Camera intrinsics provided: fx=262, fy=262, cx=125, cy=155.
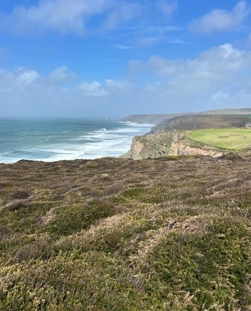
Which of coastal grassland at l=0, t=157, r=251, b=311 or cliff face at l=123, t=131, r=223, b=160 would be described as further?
cliff face at l=123, t=131, r=223, b=160

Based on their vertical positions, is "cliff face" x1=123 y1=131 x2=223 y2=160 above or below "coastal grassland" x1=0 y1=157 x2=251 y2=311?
below

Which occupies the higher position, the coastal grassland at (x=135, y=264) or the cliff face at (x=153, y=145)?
the coastal grassland at (x=135, y=264)

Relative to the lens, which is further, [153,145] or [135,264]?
[153,145]

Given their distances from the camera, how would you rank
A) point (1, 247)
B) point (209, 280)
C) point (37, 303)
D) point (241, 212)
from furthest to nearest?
point (241, 212) → point (1, 247) → point (209, 280) → point (37, 303)

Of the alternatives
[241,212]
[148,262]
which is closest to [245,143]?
[241,212]

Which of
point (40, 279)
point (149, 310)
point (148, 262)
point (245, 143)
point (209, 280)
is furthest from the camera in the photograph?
point (245, 143)

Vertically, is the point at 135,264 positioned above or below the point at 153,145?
above

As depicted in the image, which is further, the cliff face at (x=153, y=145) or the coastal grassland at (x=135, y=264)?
the cliff face at (x=153, y=145)

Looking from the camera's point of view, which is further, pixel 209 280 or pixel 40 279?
pixel 209 280

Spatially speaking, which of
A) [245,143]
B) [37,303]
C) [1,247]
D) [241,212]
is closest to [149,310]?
[37,303]

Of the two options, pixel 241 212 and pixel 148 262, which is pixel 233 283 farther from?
pixel 241 212

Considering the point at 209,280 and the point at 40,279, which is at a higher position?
the point at 40,279
